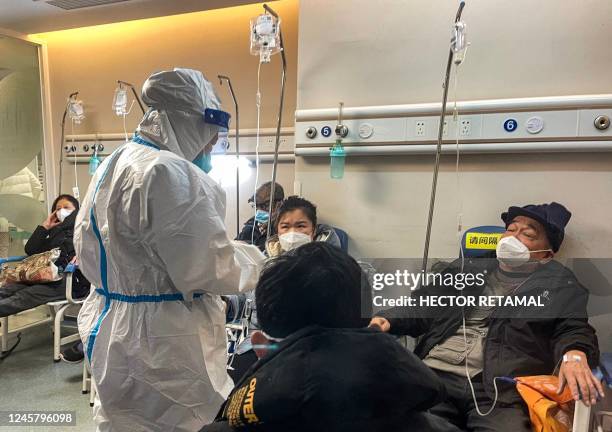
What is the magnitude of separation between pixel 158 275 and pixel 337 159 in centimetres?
121

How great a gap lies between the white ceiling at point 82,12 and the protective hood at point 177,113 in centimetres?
174

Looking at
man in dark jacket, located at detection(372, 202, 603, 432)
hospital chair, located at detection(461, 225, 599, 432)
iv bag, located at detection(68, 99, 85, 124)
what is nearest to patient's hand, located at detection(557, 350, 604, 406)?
man in dark jacket, located at detection(372, 202, 603, 432)

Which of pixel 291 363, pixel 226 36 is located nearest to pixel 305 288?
pixel 291 363

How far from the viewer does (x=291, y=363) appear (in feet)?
2.00

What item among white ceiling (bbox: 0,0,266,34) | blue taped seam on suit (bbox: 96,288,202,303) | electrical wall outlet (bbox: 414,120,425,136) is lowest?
blue taped seam on suit (bbox: 96,288,202,303)

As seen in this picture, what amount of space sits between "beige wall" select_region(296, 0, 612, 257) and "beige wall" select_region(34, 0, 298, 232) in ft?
2.23

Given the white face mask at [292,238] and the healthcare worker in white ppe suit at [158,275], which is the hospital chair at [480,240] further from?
the healthcare worker in white ppe suit at [158,275]

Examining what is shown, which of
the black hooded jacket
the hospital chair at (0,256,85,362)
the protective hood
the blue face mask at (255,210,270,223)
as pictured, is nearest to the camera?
the black hooded jacket

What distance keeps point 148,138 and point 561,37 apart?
1.78 m

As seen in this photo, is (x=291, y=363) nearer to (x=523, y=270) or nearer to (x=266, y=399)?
(x=266, y=399)

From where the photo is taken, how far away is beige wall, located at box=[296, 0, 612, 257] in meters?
1.70

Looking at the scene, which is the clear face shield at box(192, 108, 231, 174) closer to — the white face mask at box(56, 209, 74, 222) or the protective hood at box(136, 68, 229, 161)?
the protective hood at box(136, 68, 229, 161)

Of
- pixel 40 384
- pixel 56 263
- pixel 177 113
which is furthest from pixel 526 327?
pixel 56 263

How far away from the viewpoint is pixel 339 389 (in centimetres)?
59
